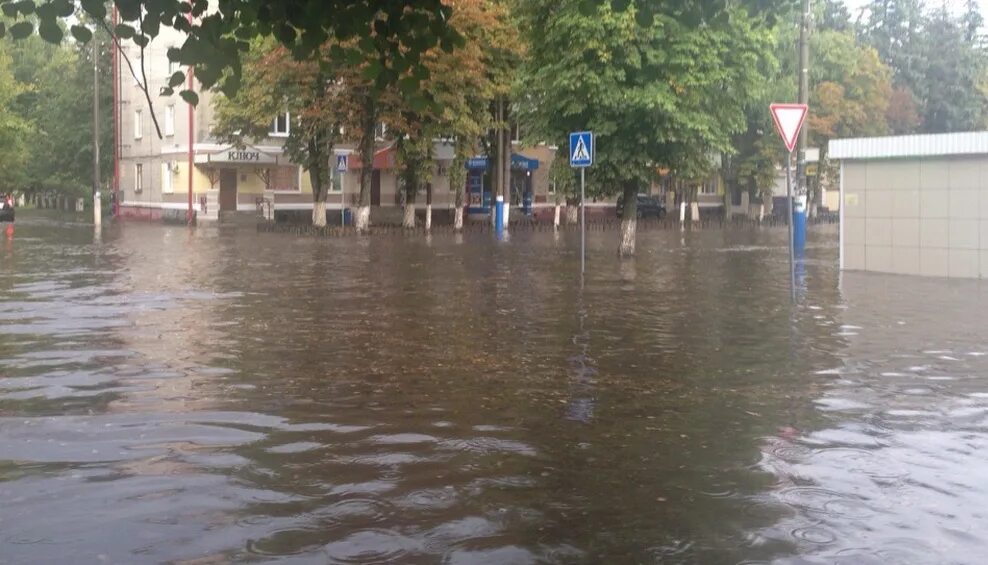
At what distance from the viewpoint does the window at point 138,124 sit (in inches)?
2315

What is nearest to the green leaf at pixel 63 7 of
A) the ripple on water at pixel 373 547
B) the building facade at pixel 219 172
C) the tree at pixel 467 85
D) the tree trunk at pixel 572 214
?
the ripple on water at pixel 373 547

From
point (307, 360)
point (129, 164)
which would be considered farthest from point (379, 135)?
point (307, 360)

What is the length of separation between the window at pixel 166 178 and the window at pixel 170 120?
63.1 inches

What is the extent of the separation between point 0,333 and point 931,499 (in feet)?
34.7

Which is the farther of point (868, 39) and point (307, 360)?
point (868, 39)

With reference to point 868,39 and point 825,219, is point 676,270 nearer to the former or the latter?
point 825,219

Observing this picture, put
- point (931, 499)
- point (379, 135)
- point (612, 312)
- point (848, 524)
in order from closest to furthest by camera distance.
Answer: point (848, 524), point (931, 499), point (612, 312), point (379, 135)

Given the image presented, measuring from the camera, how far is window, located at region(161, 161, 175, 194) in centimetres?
5378

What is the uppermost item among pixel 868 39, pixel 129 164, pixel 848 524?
pixel 868 39

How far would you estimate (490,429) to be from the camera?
25.4 feet

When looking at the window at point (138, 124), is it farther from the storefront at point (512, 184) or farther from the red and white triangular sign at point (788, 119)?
the red and white triangular sign at point (788, 119)

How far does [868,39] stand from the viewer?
6931 cm

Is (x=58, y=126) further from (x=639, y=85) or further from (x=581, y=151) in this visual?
(x=581, y=151)

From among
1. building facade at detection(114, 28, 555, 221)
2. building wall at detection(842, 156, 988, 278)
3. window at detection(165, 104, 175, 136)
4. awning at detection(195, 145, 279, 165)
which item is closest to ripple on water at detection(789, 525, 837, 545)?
building wall at detection(842, 156, 988, 278)
